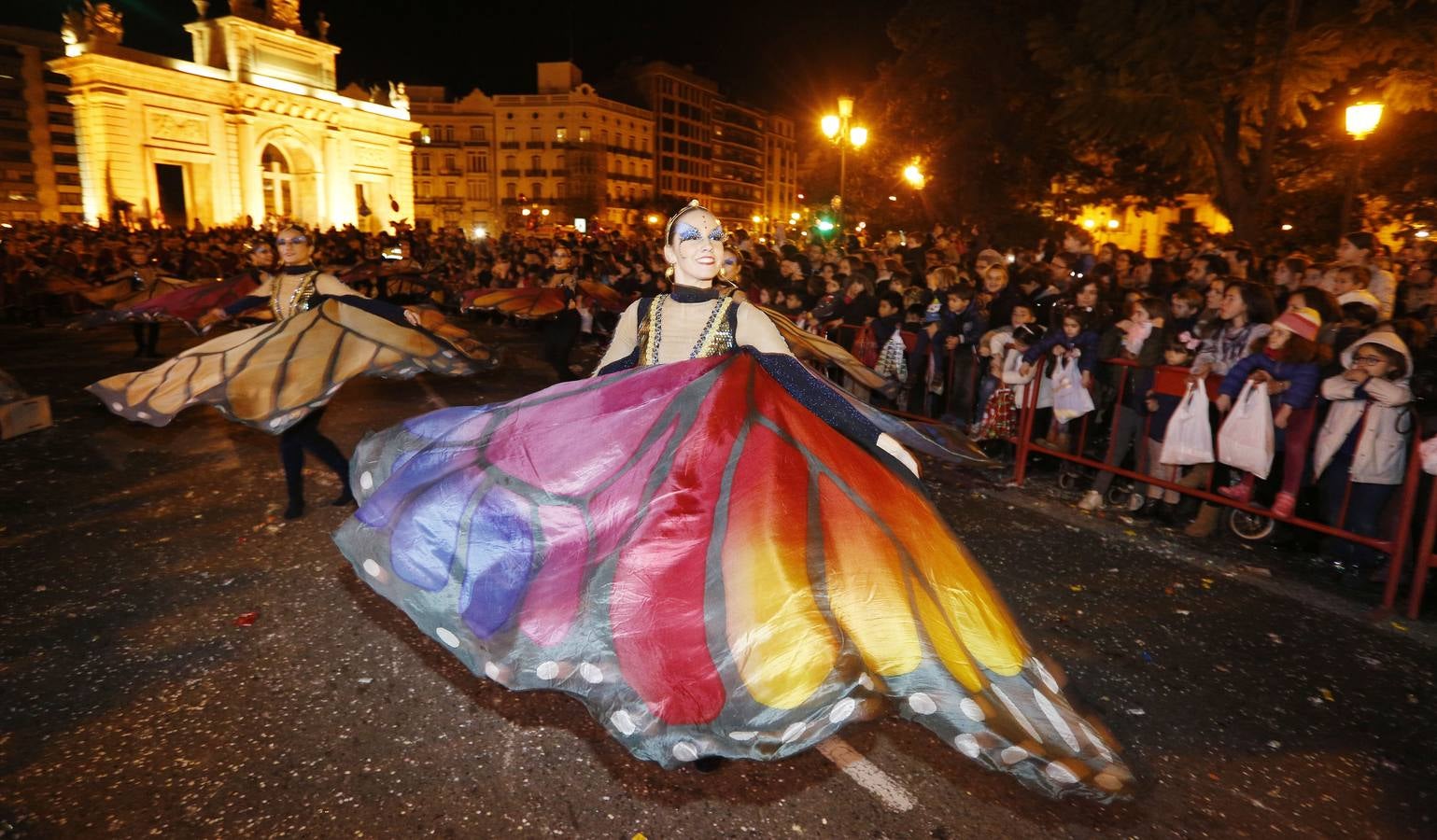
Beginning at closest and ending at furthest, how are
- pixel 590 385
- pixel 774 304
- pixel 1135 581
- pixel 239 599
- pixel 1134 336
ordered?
pixel 590 385
pixel 239 599
pixel 1135 581
pixel 1134 336
pixel 774 304

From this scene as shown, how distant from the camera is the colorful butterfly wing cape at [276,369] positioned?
609 centimetres

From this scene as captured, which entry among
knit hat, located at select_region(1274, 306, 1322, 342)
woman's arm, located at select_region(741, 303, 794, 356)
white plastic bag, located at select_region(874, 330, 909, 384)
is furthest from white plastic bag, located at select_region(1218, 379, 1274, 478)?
woman's arm, located at select_region(741, 303, 794, 356)

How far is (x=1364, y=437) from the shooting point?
5.12 meters

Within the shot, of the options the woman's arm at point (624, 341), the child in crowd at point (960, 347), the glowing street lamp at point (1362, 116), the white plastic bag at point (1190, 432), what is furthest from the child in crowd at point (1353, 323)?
the glowing street lamp at point (1362, 116)

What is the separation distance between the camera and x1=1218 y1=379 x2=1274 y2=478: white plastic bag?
5.59 m

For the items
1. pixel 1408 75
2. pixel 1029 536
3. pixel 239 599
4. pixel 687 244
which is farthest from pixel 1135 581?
pixel 1408 75

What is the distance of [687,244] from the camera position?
148 inches

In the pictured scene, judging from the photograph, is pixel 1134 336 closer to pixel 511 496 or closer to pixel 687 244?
pixel 687 244

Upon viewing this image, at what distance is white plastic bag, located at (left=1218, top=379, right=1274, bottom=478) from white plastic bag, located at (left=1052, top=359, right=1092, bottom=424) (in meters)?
1.15

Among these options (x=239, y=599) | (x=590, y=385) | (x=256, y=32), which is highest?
(x=256, y=32)

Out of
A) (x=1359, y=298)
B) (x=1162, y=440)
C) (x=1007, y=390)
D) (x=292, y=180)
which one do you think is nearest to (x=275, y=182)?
(x=292, y=180)

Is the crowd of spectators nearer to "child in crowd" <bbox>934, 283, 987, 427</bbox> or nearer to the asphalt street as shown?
"child in crowd" <bbox>934, 283, 987, 427</bbox>

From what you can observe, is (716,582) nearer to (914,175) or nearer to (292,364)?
(292,364)

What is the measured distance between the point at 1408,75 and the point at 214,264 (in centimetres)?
2478
